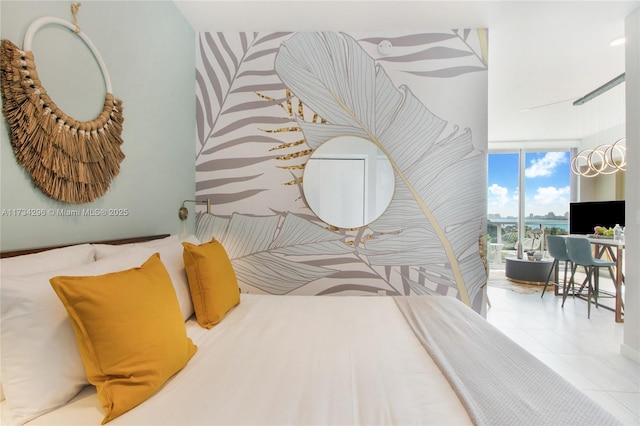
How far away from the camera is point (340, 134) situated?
2.46 metres

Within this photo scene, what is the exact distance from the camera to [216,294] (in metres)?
1.52

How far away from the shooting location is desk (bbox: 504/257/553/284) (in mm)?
4781

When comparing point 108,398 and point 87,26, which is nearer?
point 108,398

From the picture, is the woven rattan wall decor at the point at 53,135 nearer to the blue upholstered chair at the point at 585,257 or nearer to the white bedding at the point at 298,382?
the white bedding at the point at 298,382

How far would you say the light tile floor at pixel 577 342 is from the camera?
1924 millimetres

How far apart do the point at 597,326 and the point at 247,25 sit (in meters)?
4.52

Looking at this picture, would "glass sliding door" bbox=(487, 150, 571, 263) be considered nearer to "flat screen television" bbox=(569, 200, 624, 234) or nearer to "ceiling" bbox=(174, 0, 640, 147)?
"flat screen television" bbox=(569, 200, 624, 234)

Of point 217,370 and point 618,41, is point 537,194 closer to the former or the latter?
point 618,41

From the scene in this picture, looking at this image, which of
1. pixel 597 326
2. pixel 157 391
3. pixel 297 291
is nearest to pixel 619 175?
pixel 597 326

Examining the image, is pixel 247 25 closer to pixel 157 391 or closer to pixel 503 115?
pixel 157 391

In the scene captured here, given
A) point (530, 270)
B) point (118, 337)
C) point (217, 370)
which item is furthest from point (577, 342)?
point (118, 337)

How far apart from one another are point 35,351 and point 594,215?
648cm

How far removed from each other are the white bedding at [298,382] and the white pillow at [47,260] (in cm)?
43

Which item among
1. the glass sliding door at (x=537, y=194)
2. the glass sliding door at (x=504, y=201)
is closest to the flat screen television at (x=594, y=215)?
the glass sliding door at (x=537, y=194)
